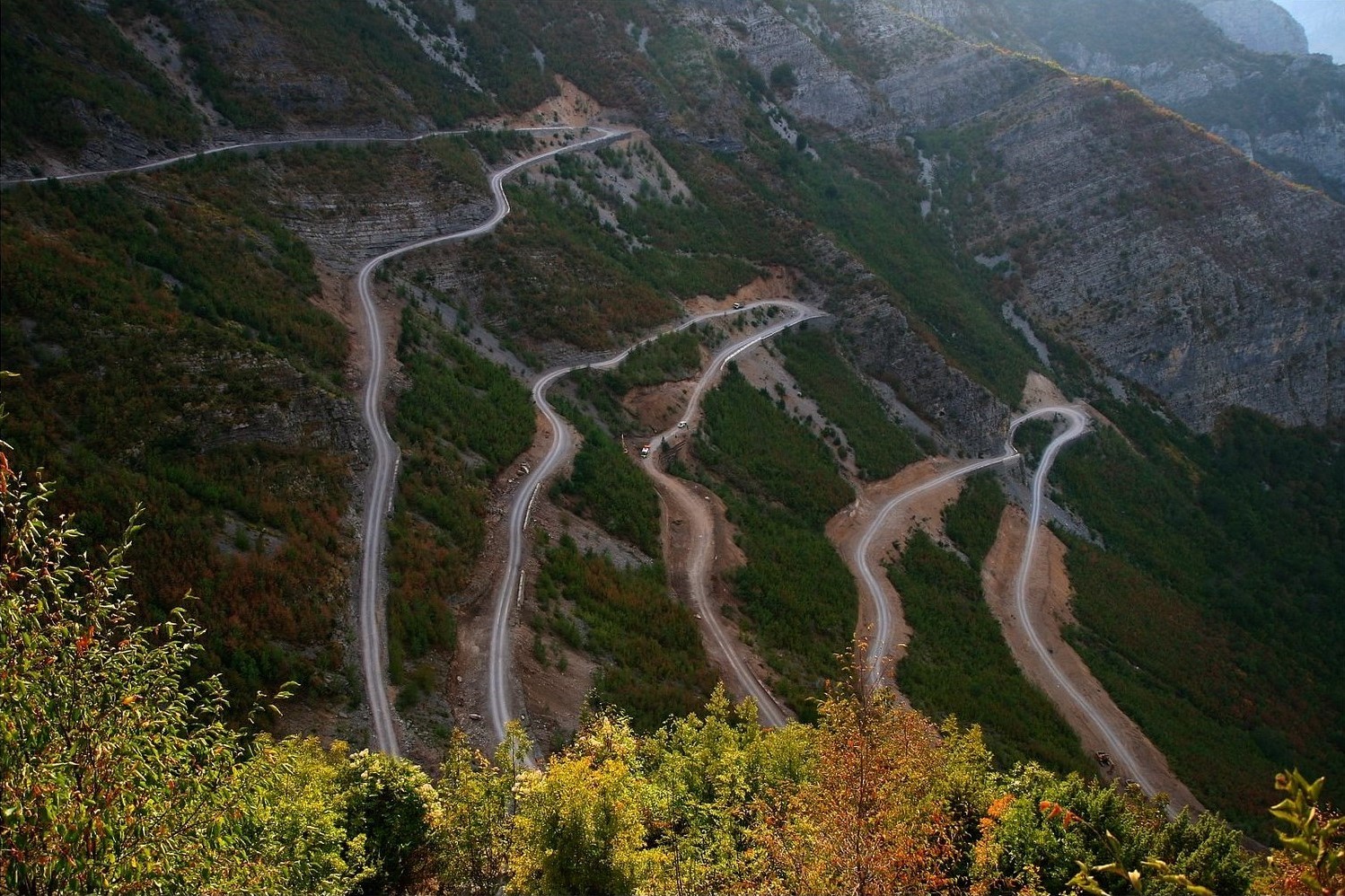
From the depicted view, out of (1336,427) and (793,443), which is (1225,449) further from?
(793,443)

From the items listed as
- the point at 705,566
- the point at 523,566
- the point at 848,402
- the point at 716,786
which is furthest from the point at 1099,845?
the point at 848,402

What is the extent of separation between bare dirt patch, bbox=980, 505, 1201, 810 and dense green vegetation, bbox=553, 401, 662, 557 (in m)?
23.1

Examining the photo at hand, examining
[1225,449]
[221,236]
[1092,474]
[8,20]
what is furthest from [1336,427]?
[8,20]

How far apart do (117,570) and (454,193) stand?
48.9 meters

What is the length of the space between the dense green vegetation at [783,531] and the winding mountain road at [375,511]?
15116 mm

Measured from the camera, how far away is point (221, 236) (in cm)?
3578

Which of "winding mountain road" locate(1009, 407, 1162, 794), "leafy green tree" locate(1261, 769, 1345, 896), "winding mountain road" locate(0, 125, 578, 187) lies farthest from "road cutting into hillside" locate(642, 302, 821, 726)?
"winding mountain road" locate(0, 125, 578, 187)

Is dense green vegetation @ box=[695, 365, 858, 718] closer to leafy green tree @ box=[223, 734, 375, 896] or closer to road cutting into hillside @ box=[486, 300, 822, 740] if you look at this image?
road cutting into hillside @ box=[486, 300, 822, 740]

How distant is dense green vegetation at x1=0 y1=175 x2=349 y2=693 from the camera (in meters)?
20.1

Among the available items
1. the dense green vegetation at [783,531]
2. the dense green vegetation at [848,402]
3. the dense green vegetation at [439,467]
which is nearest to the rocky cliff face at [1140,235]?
the dense green vegetation at [848,402]

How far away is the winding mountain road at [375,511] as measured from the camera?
21.0 meters

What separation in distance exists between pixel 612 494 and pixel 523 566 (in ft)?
26.8

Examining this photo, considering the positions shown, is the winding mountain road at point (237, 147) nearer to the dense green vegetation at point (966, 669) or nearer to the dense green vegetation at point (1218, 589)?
the dense green vegetation at point (966, 669)

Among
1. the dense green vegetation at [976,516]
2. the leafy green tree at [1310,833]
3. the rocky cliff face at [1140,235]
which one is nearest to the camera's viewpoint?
the leafy green tree at [1310,833]
